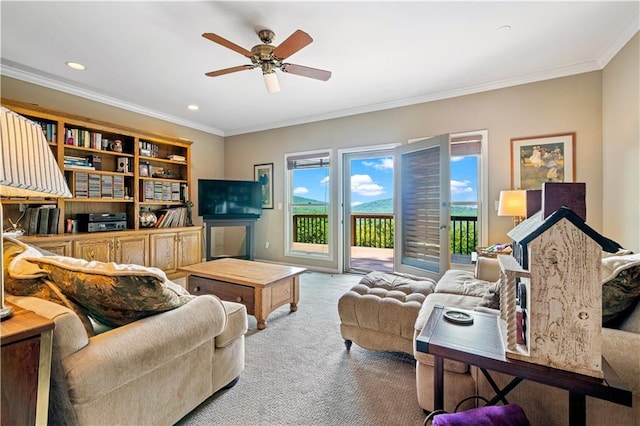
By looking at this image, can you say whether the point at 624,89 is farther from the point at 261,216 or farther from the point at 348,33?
the point at 261,216

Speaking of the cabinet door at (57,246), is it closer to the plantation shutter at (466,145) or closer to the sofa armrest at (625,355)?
the sofa armrest at (625,355)

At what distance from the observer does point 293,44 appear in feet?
6.95

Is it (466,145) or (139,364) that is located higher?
(466,145)

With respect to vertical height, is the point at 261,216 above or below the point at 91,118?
below

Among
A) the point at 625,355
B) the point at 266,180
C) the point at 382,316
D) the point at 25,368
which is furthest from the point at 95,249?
the point at 625,355

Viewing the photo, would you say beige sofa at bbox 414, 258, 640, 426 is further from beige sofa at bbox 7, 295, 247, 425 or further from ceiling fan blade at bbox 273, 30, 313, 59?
ceiling fan blade at bbox 273, 30, 313, 59

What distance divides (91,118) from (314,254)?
3690 mm

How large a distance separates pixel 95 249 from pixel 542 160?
17.4 feet

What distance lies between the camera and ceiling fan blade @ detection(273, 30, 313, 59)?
1967 mm

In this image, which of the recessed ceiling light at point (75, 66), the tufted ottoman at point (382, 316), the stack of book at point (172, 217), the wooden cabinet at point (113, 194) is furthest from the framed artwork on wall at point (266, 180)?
the tufted ottoman at point (382, 316)

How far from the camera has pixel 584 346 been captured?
33.8 inches

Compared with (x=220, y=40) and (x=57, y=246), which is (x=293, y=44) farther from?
(x=57, y=246)

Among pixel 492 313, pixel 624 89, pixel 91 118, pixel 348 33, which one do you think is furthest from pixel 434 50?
pixel 91 118

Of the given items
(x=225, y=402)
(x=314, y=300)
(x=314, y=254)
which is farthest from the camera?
(x=314, y=254)
